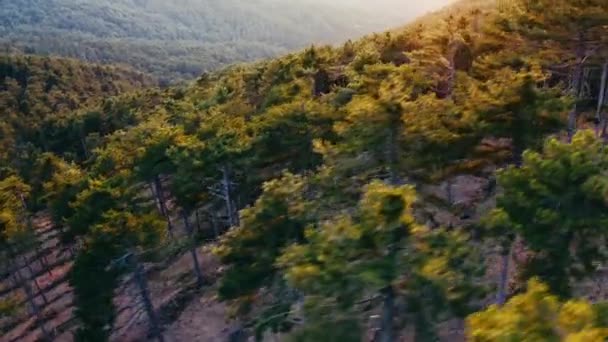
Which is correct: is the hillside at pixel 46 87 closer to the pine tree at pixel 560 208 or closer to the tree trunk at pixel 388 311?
the tree trunk at pixel 388 311

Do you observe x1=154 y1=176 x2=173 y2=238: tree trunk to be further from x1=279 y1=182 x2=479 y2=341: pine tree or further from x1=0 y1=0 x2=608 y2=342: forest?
x1=279 y1=182 x2=479 y2=341: pine tree

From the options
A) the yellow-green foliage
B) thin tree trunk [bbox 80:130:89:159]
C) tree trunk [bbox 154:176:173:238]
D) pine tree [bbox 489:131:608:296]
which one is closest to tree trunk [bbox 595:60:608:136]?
pine tree [bbox 489:131:608:296]

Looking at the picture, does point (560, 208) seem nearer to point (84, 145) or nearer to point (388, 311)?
point (388, 311)

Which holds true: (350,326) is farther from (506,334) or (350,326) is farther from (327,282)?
(506,334)

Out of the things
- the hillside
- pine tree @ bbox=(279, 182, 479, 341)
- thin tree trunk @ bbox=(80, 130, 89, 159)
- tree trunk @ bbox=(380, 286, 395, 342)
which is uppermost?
the hillside

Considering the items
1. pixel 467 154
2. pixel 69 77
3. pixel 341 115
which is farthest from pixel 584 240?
pixel 69 77

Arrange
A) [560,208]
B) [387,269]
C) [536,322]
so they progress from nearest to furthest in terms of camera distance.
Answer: [536,322]
[387,269]
[560,208]

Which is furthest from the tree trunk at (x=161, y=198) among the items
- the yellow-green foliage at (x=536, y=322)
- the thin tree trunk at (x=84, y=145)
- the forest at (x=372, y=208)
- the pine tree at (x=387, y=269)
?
the thin tree trunk at (x=84, y=145)

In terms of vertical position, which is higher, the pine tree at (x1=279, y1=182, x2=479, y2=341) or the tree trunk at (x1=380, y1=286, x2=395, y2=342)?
the pine tree at (x1=279, y1=182, x2=479, y2=341)

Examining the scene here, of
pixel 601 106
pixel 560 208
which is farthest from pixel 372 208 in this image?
pixel 601 106
